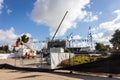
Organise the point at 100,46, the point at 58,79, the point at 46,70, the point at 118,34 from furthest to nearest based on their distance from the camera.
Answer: the point at 100,46 < the point at 118,34 < the point at 46,70 < the point at 58,79

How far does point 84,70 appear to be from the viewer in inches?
706

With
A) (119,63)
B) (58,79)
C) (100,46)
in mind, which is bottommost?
(58,79)

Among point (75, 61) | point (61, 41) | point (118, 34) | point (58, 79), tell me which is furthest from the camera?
point (118, 34)

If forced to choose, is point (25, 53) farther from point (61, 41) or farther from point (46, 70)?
point (46, 70)

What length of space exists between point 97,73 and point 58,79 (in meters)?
3.55

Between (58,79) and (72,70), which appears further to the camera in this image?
(72,70)

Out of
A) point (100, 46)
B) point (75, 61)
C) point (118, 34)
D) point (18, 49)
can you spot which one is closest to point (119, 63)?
point (75, 61)

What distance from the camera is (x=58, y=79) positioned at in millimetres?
15000

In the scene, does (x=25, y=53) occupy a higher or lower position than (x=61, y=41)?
lower

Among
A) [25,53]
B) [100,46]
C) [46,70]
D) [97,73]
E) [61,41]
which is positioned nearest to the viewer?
[97,73]

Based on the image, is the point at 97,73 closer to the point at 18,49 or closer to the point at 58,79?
the point at 58,79

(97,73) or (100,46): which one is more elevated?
(100,46)

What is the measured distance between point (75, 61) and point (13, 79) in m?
11.9

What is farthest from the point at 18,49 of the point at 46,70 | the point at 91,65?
the point at 91,65
